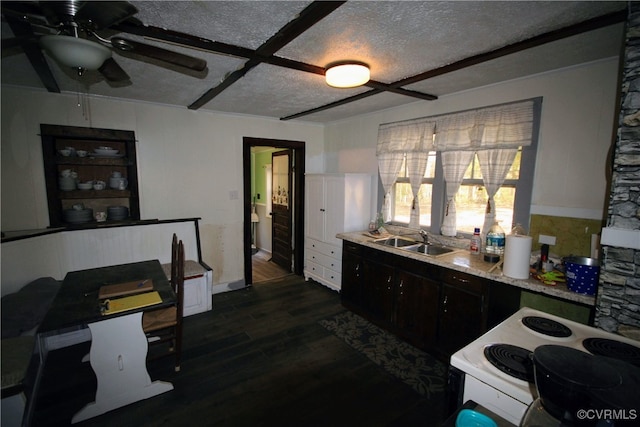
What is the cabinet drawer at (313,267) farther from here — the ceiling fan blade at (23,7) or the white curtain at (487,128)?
the ceiling fan blade at (23,7)

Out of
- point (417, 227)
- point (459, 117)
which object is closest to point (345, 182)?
point (417, 227)

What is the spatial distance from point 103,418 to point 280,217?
3465 millimetres

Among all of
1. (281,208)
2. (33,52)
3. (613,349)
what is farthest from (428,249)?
(33,52)

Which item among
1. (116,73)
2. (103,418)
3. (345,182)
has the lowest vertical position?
(103,418)

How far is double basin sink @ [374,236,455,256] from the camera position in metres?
3.02

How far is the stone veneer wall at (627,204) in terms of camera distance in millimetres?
1399

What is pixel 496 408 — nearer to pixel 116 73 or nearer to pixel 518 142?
pixel 518 142

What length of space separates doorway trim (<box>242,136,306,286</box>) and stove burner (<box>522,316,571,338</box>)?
11.2 feet

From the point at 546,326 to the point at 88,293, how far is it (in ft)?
9.46

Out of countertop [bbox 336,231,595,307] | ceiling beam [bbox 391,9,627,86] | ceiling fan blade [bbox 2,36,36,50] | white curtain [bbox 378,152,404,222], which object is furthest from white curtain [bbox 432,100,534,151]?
ceiling fan blade [bbox 2,36,36,50]

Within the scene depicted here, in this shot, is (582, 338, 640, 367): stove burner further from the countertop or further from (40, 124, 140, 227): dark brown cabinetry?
(40, 124, 140, 227): dark brown cabinetry

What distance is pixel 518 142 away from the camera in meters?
2.44

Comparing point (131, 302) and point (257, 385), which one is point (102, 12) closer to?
point (131, 302)

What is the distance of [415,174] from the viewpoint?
3.33 metres
